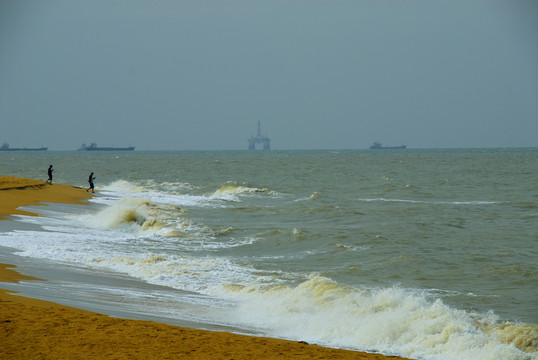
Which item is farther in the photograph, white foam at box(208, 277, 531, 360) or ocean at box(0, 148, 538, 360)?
ocean at box(0, 148, 538, 360)

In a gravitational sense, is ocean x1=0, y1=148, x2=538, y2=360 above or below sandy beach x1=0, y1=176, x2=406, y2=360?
below

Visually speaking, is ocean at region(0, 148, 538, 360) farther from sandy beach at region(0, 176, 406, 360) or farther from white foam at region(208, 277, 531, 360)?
sandy beach at region(0, 176, 406, 360)

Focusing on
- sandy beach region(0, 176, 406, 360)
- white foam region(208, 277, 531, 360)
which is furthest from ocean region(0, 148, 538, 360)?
sandy beach region(0, 176, 406, 360)

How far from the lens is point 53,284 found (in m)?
11.9

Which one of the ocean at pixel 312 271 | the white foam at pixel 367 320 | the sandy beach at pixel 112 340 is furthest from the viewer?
the ocean at pixel 312 271

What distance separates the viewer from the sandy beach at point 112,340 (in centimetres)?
762

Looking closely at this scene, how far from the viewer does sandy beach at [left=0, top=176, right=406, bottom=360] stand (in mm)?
7625

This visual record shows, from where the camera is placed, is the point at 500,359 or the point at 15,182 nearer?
the point at 500,359

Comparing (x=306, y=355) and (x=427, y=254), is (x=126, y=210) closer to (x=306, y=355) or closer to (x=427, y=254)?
(x=427, y=254)

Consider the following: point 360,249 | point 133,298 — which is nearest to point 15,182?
point 360,249

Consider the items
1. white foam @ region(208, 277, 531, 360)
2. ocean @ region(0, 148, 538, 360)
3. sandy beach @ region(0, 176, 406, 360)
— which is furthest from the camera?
ocean @ region(0, 148, 538, 360)

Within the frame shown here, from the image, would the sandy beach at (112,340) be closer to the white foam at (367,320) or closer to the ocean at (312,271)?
the ocean at (312,271)

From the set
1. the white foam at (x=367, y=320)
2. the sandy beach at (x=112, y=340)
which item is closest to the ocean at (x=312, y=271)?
the white foam at (x=367, y=320)

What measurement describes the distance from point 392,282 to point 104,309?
6.69 meters
